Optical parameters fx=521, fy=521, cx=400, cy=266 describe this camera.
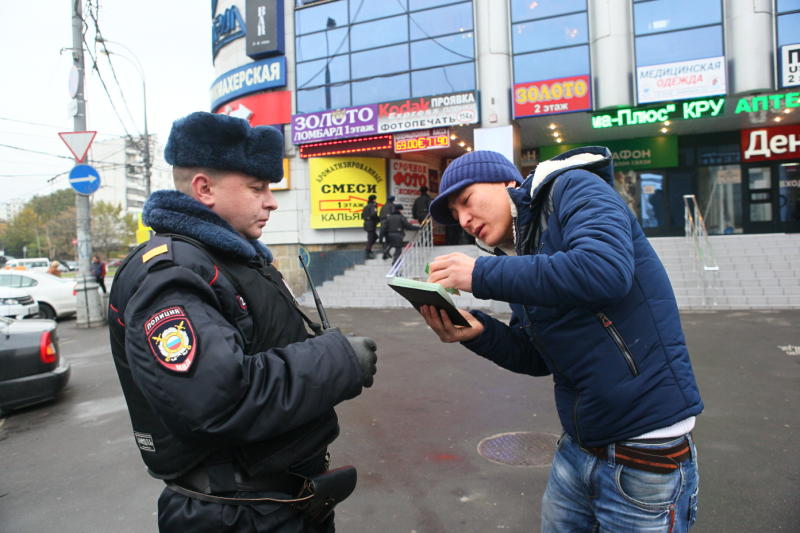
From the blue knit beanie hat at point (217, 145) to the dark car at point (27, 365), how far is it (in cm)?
551

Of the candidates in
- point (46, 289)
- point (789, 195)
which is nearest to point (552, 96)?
point (789, 195)

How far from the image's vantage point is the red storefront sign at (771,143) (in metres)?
16.7

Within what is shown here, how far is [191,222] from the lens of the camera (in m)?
1.54

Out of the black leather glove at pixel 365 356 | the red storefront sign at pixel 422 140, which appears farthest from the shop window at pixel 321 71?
the black leather glove at pixel 365 356

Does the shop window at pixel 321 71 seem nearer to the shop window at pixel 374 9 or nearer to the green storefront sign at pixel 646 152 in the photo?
the shop window at pixel 374 9

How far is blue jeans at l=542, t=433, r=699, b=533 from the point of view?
5.37 feet

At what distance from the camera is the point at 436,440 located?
4.59m

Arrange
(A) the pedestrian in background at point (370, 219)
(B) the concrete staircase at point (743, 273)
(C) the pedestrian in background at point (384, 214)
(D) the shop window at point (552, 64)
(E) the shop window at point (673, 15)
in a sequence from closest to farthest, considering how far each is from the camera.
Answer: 1. (B) the concrete staircase at point (743, 273)
2. (E) the shop window at point (673, 15)
3. (D) the shop window at point (552, 64)
4. (C) the pedestrian in background at point (384, 214)
5. (A) the pedestrian in background at point (370, 219)

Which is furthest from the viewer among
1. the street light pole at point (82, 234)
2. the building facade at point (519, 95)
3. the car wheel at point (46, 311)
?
the car wheel at point (46, 311)

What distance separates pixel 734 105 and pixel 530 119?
5160 mm

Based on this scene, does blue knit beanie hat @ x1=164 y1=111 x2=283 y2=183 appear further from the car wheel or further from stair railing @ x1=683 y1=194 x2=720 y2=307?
the car wheel

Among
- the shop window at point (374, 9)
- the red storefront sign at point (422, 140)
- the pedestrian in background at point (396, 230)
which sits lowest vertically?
the pedestrian in background at point (396, 230)

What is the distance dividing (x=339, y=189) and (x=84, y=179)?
7583mm

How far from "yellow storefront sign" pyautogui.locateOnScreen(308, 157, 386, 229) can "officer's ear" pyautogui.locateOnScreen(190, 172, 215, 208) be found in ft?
51.1
